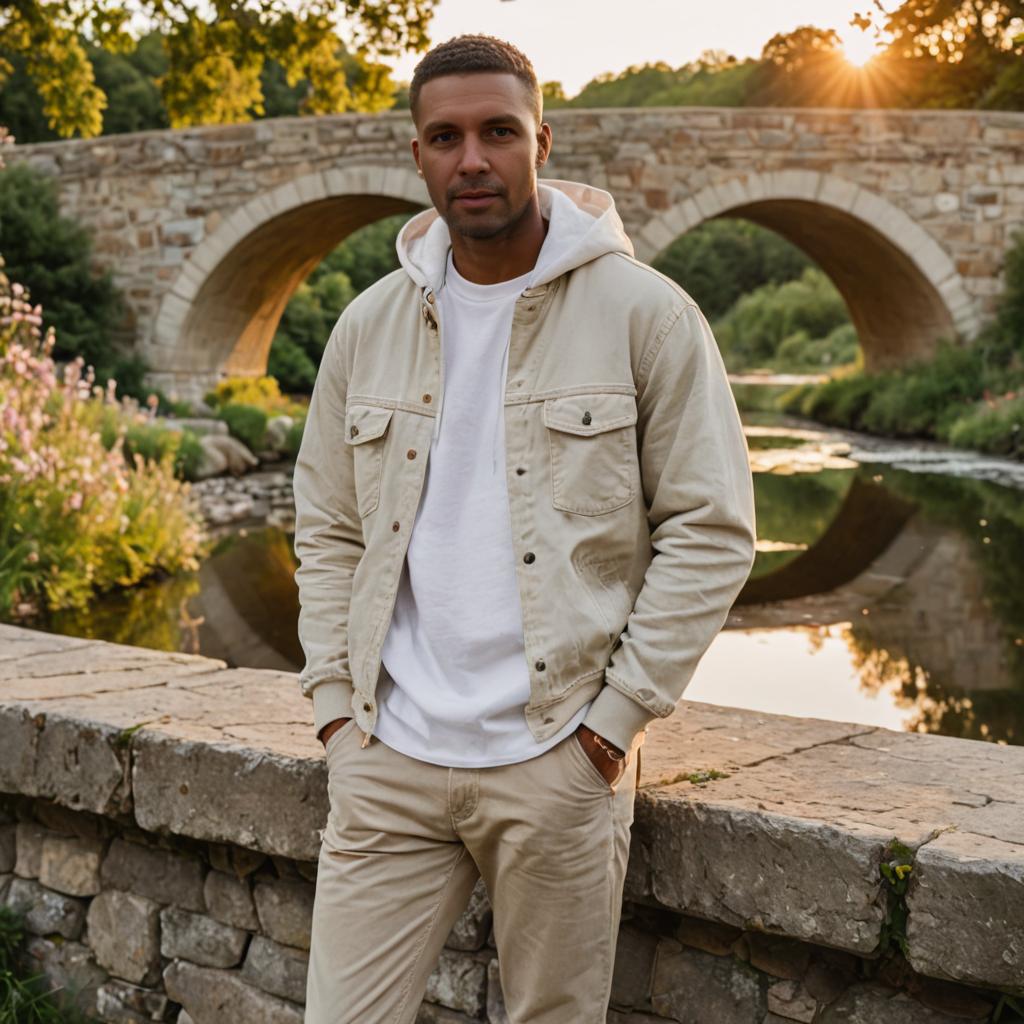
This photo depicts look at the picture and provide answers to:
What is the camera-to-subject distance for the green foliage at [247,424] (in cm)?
1410

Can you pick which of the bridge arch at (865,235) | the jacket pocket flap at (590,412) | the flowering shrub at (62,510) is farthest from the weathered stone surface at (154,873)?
the bridge arch at (865,235)

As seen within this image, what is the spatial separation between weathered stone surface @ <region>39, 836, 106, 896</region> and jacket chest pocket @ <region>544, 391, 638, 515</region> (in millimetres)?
1564

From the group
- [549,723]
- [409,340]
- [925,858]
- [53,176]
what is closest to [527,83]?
[409,340]

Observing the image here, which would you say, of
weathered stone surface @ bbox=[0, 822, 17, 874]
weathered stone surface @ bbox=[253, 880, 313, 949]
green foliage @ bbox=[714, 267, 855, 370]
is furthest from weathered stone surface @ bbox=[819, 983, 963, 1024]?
green foliage @ bbox=[714, 267, 855, 370]

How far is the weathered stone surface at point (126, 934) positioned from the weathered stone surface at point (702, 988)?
43.2 inches

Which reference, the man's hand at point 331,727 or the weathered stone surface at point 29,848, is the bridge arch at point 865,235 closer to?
the weathered stone surface at point 29,848

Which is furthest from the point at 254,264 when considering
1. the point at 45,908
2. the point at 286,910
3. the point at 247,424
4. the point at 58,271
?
the point at 286,910

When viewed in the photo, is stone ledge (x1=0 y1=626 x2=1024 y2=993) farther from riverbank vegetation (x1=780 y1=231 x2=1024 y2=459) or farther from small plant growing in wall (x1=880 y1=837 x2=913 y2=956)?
riverbank vegetation (x1=780 y1=231 x2=1024 y2=459)

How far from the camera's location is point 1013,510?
969 cm

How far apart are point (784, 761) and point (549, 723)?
0.79 metres

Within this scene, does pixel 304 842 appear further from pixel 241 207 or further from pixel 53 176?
pixel 53 176

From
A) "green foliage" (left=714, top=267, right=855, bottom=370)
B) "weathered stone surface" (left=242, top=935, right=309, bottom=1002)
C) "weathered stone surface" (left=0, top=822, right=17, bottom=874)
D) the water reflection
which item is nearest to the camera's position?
"weathered stone surface" (left=242, top=935, right=309, bottom=1002)

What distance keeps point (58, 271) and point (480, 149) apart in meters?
15.1

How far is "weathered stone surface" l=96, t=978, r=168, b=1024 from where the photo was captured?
2721 mm
